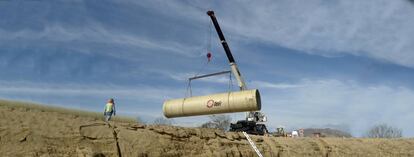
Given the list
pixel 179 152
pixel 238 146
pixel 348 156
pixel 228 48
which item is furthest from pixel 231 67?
pixel 179 152

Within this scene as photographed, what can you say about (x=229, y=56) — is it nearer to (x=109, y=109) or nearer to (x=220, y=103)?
(x=220, y=103)

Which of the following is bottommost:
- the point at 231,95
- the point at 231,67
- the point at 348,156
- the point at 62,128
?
the point at 348,156

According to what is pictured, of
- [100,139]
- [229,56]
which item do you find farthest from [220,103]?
[100,139]

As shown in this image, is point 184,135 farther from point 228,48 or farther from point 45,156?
point 228,48

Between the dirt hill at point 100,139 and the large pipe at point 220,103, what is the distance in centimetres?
841

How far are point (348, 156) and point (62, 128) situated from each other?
49.6ft

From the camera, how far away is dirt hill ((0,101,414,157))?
11.9 metres

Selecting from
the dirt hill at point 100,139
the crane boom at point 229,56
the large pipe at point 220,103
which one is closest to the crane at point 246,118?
the crane boom at point 229,56

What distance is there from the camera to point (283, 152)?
19.1 m

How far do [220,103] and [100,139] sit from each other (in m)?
15.5

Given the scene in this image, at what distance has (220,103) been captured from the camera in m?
28.1

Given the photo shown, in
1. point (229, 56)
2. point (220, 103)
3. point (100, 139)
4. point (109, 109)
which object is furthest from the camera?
point (229, 56)

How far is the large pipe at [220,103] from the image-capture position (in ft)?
90.9

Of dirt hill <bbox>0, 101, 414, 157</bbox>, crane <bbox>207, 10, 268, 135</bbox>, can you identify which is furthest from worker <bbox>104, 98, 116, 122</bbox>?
crane <bbox>207, 10, 268, 135</bbox>
